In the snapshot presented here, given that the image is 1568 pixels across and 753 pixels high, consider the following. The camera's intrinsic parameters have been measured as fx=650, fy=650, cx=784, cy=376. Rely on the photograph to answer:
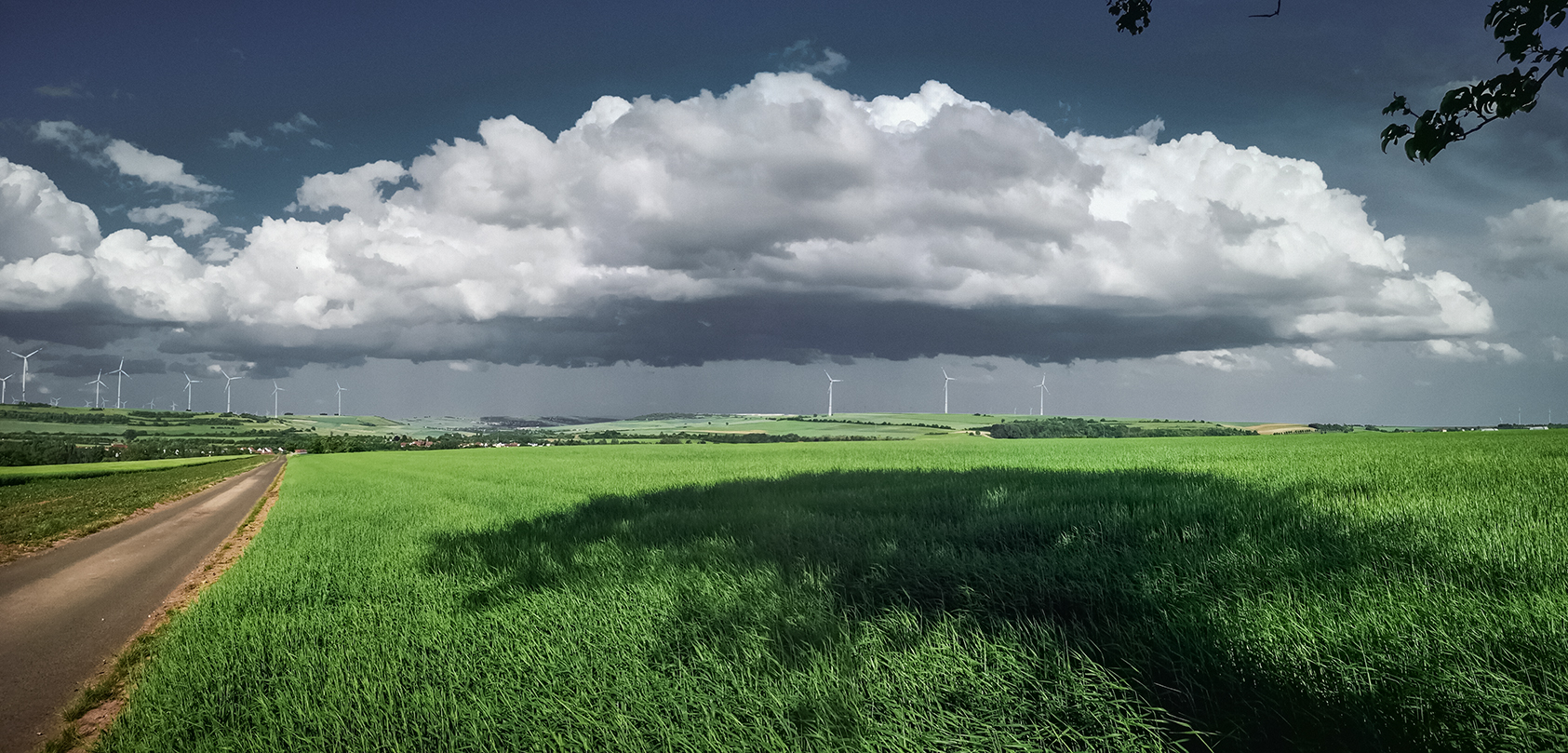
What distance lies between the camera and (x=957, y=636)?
5.52 meters

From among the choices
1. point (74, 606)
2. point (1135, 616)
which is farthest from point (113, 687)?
point (1135, 616)

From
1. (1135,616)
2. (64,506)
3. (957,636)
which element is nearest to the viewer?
(957,636)

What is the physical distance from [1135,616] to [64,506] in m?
49.2

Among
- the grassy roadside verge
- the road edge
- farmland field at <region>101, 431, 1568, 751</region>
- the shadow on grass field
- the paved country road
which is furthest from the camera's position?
the grassy roadside verge

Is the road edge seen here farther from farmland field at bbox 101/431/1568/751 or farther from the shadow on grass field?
the shadow on grass field

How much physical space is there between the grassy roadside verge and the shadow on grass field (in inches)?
925

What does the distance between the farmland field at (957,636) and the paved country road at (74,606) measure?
116cm

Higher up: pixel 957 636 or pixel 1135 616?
pixel 1135 616

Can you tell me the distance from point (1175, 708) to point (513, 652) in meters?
6.15

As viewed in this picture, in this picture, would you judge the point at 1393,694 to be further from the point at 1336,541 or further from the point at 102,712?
the point at 102,712

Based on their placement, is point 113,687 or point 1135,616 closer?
point 1135,616

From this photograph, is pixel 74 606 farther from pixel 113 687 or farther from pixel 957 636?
pixel 957 636

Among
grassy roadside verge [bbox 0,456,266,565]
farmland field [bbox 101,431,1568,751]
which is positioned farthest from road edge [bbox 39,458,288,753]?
grassy roadside verge [bbox 0,456,266,565]

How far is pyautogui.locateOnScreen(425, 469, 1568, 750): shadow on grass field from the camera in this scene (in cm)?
391
